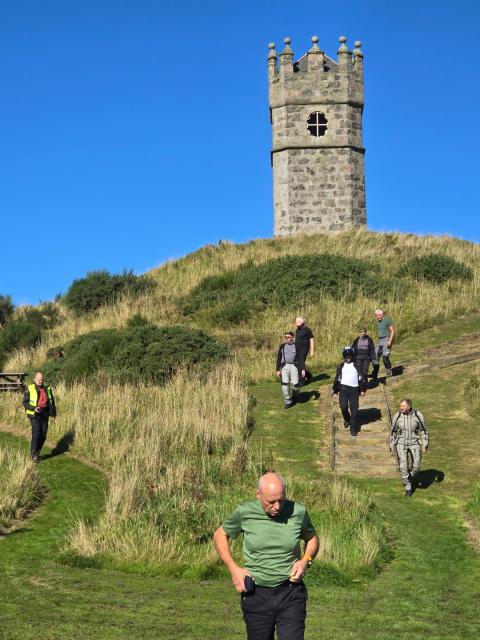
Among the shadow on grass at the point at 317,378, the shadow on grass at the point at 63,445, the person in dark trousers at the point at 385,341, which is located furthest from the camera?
the shadow on grass at the point at 317,378

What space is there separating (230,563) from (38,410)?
1143 cm

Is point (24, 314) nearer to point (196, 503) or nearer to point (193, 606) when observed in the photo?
point (196, 503)

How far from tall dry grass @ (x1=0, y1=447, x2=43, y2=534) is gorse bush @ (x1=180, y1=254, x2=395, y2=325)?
14878mm

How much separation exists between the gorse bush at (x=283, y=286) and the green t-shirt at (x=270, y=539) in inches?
924

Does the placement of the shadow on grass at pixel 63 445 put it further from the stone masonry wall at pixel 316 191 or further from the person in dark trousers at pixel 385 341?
the stone masonry wall at pixel 316 191

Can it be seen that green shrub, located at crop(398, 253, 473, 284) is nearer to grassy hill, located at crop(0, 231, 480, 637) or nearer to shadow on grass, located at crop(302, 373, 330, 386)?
grassy hill, located at crop(0, 231, 480, 637)

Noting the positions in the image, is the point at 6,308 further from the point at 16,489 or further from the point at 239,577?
the point at 239,577

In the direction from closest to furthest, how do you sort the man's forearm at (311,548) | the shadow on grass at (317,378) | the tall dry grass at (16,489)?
the man's forearm at (311,548)
the tall dry grass at (16,489)
the shadow on grass at (317,378)

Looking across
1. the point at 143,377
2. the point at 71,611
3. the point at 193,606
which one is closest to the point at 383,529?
the point at 193,606

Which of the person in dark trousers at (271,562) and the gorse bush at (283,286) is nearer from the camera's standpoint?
the person in dark trousers at (271,562)

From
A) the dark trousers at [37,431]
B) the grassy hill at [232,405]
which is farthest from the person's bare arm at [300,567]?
the dark trousers at [37,431]

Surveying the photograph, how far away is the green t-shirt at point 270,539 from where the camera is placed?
248 inches

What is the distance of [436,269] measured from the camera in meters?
33.9

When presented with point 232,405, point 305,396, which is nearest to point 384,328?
point 305,396
